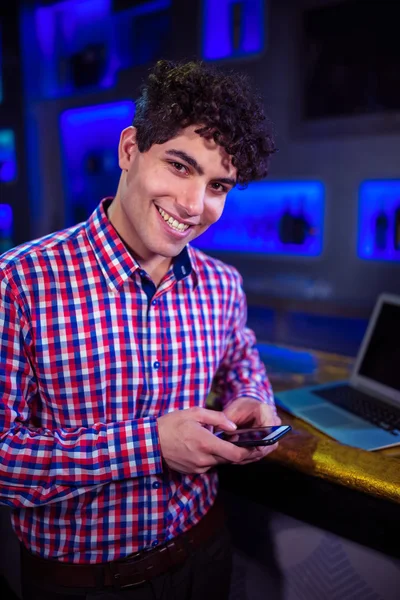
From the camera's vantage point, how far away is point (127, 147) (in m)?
1.14

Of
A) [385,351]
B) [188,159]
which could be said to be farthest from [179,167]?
[385,351]

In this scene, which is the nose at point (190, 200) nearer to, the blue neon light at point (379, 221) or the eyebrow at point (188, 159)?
the eyebrow at point (188, 159)

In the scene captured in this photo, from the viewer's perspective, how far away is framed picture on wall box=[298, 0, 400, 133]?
2.40 m

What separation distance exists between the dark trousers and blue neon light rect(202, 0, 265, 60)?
250 cm

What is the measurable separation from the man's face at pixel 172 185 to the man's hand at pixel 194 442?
35cm

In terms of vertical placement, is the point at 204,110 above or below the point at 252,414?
above

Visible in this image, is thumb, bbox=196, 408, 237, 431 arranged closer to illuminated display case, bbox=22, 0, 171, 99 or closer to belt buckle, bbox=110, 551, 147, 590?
belt buckle, bbox=110, 551, 147, 590

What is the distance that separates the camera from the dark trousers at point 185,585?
1.10m

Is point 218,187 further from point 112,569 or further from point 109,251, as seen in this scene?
point 112,569

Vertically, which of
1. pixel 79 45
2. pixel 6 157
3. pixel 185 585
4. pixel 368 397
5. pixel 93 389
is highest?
pixel 79 45

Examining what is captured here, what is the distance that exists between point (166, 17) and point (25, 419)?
301cm

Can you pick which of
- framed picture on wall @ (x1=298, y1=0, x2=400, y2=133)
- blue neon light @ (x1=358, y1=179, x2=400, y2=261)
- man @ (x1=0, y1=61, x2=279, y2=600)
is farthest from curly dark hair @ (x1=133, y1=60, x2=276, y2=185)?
blue neon light @ (x1=358, y1=179, x2=400, y2=261)

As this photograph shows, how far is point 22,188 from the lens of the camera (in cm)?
396

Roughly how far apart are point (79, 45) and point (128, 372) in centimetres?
354
